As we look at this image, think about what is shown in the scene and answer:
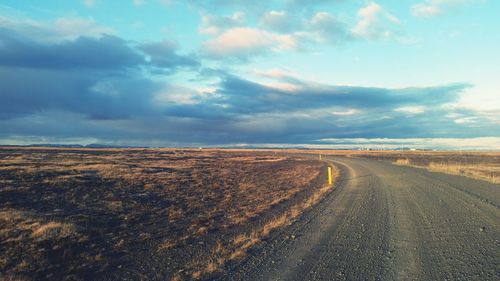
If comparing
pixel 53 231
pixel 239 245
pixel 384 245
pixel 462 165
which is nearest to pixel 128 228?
pixel 53 231

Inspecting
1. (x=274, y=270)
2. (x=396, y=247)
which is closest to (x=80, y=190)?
(x=274, y=270)

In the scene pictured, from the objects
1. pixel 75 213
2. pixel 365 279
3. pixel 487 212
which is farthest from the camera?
pixel 75 213

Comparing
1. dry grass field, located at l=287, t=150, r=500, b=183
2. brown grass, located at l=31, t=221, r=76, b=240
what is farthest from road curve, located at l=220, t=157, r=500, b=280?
dry grass field, located at l=287, t=150, r=500, b=183

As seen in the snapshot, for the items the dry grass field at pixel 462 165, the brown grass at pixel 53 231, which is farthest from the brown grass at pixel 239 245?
the dry grass field at pixel 462 165

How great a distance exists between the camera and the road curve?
673cm

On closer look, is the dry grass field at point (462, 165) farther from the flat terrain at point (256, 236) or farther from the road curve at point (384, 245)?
the road curve at point (384, 245)

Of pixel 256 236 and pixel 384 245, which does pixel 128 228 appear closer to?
pixel 256 236

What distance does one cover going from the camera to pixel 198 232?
1110 centimetres

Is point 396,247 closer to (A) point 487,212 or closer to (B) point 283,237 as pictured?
(B) point 283,237

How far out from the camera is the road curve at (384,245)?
6730 mm

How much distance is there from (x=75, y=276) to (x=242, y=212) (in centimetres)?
837

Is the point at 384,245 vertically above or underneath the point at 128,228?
above

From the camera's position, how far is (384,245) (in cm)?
854

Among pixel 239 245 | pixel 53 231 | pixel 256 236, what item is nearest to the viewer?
pixel 239 245
